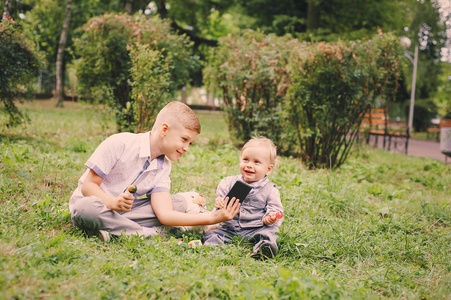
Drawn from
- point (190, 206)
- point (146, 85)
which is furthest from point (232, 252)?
point (146, 85)

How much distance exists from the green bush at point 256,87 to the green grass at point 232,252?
2583 mm

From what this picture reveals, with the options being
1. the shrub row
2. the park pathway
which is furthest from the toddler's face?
the park pathway

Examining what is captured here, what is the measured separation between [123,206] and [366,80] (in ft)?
17.0

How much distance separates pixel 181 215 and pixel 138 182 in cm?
46

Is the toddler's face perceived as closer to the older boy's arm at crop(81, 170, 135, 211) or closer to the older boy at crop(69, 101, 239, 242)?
the older boy at crop(69, 101, 239, 242)

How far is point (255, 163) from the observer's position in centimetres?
321

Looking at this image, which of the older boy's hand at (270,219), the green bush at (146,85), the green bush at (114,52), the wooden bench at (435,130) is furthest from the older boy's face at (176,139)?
the wooden bench at (435,130)

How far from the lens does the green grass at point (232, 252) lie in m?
2.05

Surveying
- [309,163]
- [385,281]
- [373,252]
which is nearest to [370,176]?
[309,163]

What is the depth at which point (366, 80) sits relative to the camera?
638 cm

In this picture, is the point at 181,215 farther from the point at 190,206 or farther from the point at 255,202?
the point at 255,202

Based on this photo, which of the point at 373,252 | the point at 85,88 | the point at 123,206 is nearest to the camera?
the point at 123,206

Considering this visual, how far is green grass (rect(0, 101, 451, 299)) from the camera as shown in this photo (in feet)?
6.73

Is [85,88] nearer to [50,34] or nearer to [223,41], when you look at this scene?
[223,41]
